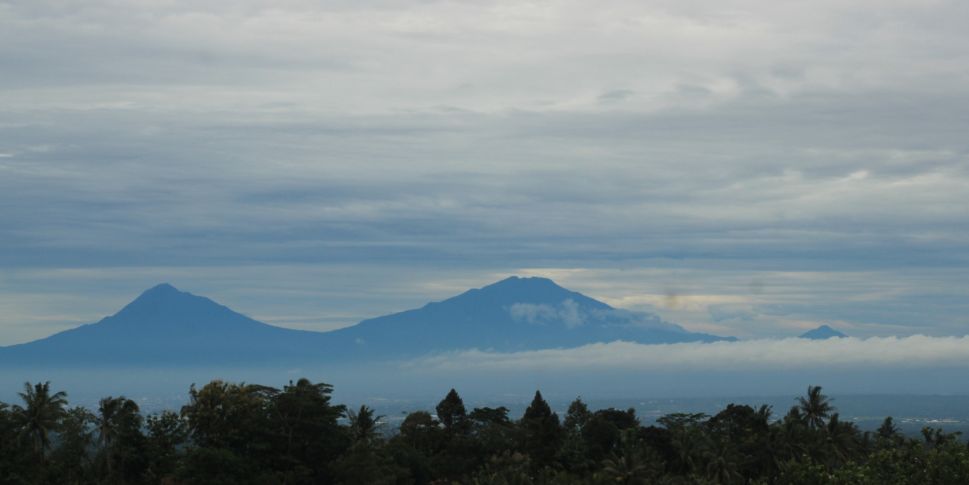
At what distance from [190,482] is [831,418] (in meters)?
86.6

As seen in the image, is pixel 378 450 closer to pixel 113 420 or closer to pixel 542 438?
pixel 542 438

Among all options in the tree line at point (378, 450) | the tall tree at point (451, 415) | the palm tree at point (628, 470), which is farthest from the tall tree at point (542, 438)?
the palm tree at point (628, 470)

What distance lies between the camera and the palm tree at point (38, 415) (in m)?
141

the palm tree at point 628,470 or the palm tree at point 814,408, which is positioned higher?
the palm tree at point 814,408

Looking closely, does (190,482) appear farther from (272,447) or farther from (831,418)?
(831,418)

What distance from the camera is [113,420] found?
141 meters

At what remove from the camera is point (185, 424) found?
147 m

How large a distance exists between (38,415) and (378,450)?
38166 mm

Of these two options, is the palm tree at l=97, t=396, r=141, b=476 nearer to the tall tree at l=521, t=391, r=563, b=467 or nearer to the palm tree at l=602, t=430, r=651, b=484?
the tall tree at l=521, t=391, r=563, b=467

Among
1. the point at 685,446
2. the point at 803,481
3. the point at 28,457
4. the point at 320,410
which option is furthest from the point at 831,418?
the point at 28,457

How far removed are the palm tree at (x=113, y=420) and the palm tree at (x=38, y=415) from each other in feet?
15.8

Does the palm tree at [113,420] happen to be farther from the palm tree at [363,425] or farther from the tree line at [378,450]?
the palm tree at [363,425]

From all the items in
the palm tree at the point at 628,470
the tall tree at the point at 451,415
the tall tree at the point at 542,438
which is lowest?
the palm tree at the point at 628,470

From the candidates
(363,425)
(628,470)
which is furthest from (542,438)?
(628,470)
